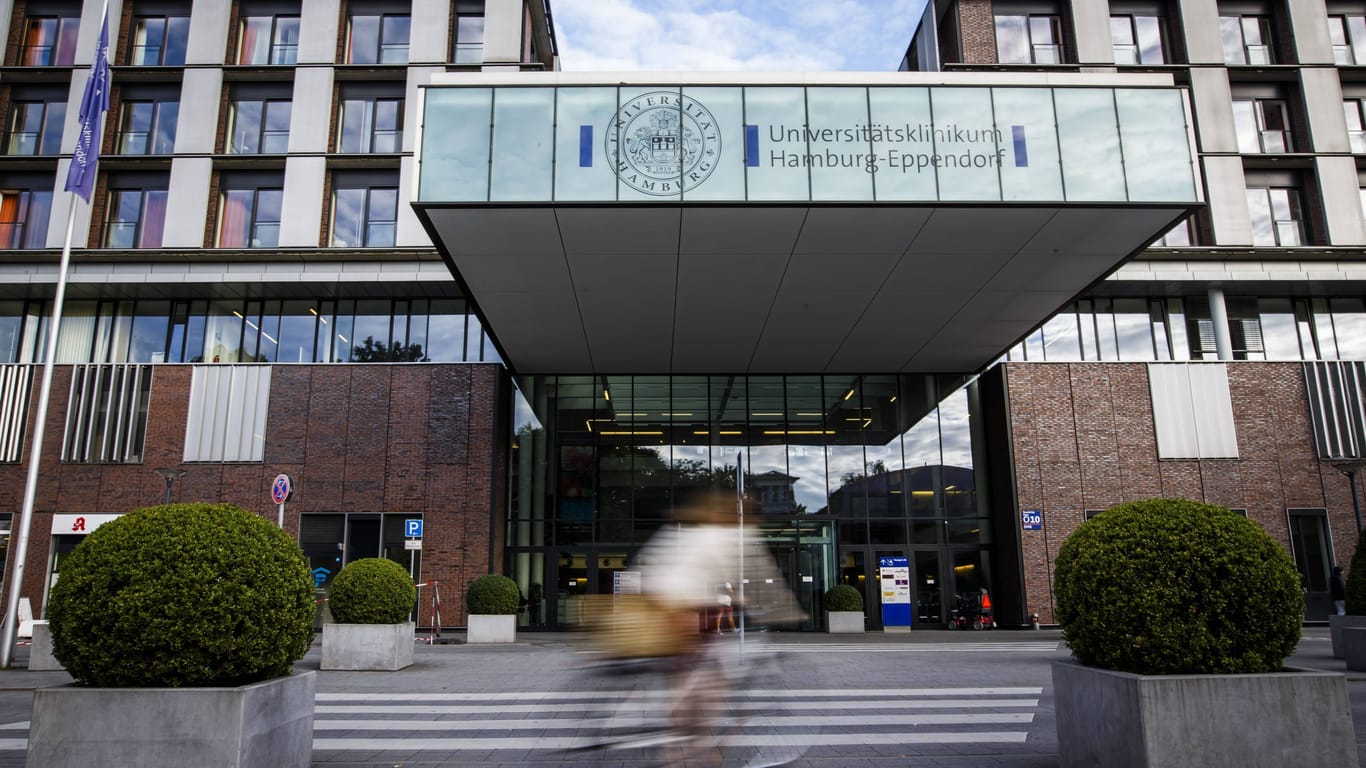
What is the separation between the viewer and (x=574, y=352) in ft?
77.7

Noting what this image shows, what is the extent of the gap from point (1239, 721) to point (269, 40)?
96.4 feet

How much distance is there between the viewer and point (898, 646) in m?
17.9

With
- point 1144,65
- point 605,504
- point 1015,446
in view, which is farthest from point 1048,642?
point 1144,65

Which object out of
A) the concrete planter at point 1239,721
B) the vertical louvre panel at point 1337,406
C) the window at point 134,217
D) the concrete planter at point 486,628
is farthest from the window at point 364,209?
the vertical louvre panel at point 1337,406

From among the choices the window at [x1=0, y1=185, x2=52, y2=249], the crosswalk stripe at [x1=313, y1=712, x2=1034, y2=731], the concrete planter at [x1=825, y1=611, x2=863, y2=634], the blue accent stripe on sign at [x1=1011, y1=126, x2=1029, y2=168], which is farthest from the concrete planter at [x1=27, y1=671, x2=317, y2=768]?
the window at [x1=0, y1=185, x2=52, y2=249]

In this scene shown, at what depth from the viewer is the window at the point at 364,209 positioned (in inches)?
976

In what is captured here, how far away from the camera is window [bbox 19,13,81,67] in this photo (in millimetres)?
26500

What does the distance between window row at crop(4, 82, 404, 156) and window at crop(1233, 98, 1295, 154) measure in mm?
25391

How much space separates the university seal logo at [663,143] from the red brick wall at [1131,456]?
13739mm

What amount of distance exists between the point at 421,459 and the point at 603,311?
723 cm

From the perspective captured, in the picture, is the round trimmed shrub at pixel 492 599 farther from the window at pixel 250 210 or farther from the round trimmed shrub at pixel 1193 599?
the round trimmed shrub at pixel 1193 599

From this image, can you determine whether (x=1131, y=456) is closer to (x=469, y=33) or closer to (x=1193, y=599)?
(x=1193, y=599)

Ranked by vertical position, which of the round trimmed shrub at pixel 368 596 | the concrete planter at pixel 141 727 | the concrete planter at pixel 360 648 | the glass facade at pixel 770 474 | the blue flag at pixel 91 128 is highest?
the blue flag at pixel 91 128

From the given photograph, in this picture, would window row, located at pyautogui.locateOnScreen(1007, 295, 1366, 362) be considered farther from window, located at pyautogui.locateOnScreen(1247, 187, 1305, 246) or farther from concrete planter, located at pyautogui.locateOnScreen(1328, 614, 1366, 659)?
concrete planter, located at pyautogui.locateOnScreen(1328, 614, 1366, 659)
